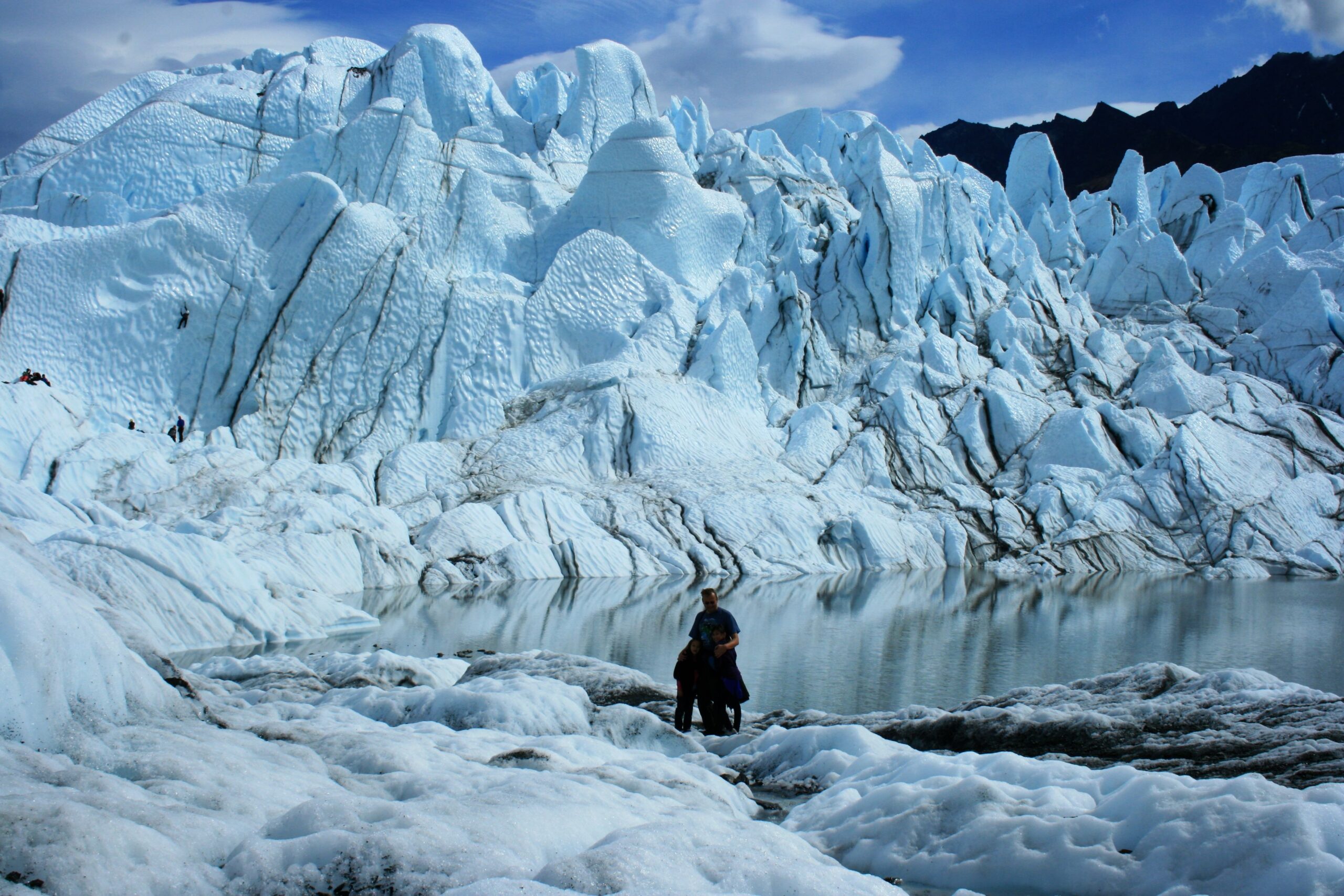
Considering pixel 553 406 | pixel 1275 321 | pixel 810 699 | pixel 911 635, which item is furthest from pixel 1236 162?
pixel 810 699

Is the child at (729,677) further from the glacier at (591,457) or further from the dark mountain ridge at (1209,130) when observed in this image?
the dark mountain ridge at (1209,130)

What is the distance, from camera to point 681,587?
1998 cm

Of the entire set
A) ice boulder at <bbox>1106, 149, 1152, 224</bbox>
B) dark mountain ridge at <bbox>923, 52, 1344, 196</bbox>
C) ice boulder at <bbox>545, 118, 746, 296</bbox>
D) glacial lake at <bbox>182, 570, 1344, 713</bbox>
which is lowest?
glacial lake at <bbox>182, 570, 1344, 713</bbox>

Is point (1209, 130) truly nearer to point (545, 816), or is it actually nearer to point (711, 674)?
point (711, 674)

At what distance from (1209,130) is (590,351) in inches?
2389

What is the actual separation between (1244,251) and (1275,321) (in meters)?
6.43

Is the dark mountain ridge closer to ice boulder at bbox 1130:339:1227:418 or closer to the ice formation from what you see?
ice boulder at bbox 1130:339:1227:418

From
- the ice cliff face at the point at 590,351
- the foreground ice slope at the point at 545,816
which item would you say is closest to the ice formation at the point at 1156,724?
the foreground ice slope at the point at 545,816

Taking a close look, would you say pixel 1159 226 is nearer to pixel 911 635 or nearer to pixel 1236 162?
pixel 1236 162

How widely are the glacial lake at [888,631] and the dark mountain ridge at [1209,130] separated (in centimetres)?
5066

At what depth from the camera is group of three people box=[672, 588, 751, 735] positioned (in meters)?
6.74

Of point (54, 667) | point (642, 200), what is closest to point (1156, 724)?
point (54, 667)

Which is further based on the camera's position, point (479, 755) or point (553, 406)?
point (553, 406)

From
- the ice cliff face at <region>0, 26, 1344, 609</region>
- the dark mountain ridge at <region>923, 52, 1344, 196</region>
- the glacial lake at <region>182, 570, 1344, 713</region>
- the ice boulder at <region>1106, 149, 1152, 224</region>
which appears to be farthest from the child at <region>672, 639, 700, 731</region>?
the dark mountain ridge at <region>923, 52, 1344, 196</region>
